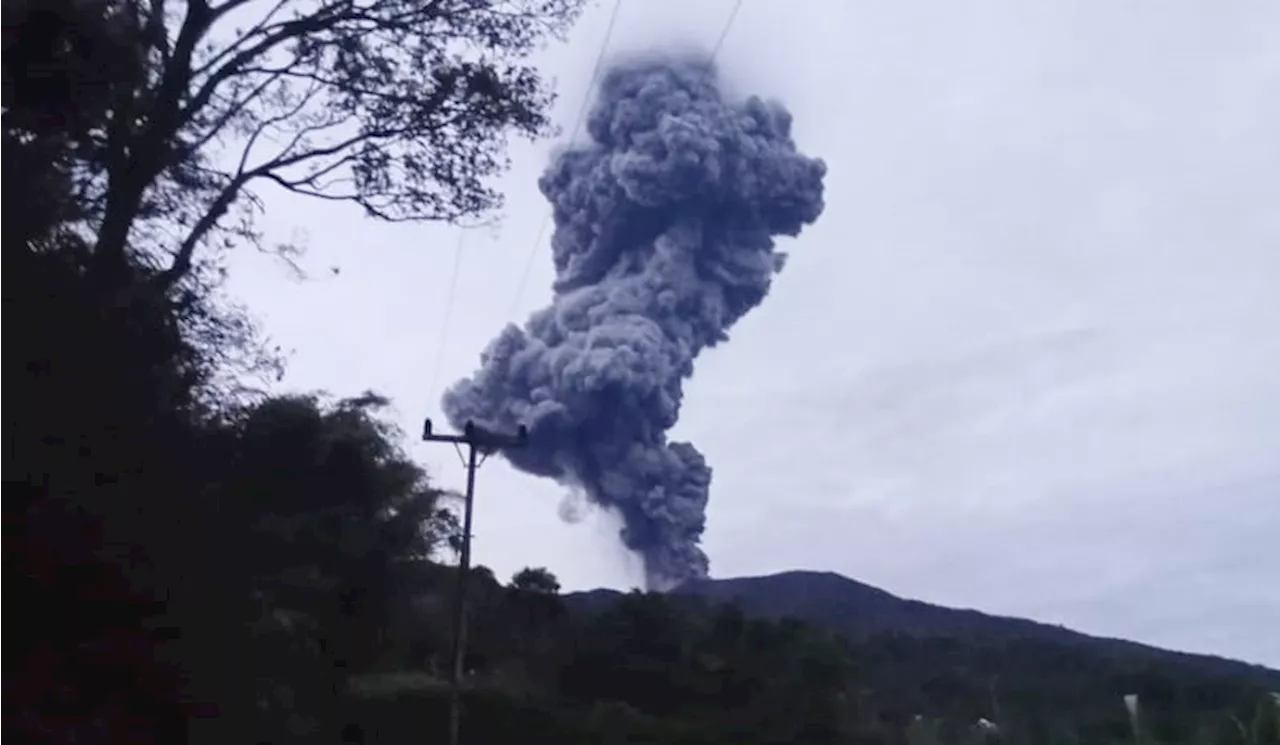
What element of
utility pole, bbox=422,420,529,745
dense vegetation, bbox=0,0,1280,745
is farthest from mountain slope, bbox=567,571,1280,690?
dense vegetation, bbox=0,0,1280,745

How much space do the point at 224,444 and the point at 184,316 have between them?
1691 millimetres

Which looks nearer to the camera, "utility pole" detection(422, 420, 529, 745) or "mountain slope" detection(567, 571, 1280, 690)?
"utility pole" detection(422, 420, 529, 745)

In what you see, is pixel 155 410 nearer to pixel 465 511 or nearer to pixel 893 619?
pixel 465 511

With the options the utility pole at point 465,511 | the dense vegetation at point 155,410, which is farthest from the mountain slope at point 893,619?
the dense vegetation at point 155,410

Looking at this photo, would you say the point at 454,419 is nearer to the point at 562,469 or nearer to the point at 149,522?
the point at 562,469

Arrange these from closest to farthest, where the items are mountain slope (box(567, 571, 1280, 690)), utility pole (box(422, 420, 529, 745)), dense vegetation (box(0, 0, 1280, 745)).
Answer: dense vegetation (box(0, 0, 1280, 745)), utility pole (box(422, 420, 529, 745)), mountain slope (box(567, 571, 1280, 690))

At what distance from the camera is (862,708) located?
145ft

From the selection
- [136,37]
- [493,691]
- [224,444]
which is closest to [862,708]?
[493,691]

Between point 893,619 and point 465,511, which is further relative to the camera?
point 893,619

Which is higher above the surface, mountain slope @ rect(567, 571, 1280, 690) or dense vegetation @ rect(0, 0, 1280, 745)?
mountain slope @ rect(567, 571, 1280, 690)

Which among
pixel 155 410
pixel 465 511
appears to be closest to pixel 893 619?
pixel 465 511

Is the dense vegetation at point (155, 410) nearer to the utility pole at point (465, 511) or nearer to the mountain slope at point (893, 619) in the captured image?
the utility pole at point (465, 511)

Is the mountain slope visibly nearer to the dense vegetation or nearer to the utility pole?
the utility pole

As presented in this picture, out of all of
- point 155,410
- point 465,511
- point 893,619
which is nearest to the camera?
point 155,410
